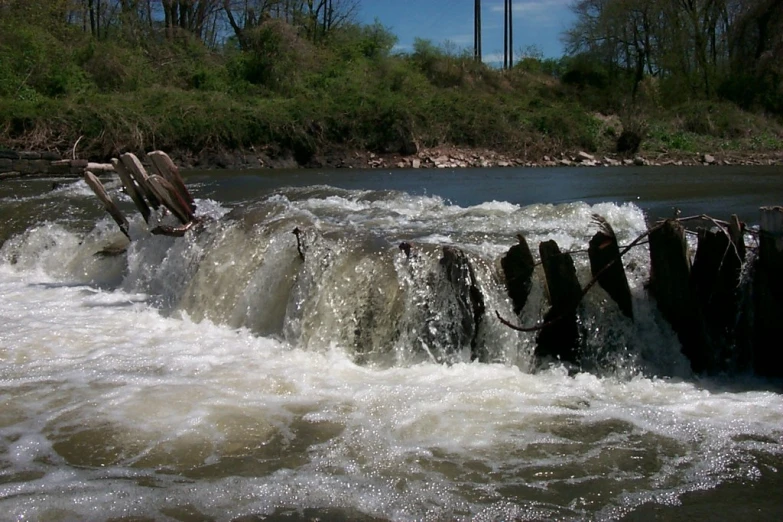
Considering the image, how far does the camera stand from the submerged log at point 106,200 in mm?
8523

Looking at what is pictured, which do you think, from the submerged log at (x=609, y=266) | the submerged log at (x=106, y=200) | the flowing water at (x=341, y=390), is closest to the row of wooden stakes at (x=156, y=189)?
the submerged log at (x=106, y=200)

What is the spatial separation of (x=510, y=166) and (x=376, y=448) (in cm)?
2231

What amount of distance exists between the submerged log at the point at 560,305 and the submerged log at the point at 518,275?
0.58ft

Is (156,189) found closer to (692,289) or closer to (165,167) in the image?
(165,167)

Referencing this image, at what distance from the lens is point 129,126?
23.7 metres

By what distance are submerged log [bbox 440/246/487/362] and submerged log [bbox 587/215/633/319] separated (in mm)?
929

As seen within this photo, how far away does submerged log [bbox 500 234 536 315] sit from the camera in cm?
625

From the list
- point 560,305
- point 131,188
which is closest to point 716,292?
point 560,305

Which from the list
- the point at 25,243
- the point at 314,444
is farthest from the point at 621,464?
the point at 25,243

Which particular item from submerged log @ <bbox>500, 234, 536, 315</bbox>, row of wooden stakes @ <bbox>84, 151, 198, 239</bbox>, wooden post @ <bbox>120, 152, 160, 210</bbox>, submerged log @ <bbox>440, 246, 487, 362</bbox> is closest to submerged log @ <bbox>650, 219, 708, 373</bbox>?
submerged log @ <bbox>500, 234, 536, 315</bbox>

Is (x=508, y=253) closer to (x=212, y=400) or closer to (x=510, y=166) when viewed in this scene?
(x=212, y=400)

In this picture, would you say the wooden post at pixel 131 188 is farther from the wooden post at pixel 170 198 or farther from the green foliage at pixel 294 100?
the green foliage at pixel 294 100

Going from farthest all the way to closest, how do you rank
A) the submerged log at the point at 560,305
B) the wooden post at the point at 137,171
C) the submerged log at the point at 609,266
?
the wooden post at the point at 137,171, the submerged log at the point at 560,305, the submerged log at the point at 609,266

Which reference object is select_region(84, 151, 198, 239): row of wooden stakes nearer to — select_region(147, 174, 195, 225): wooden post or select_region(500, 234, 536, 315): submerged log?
select_region(147, 174, 195, 225): wooden post
